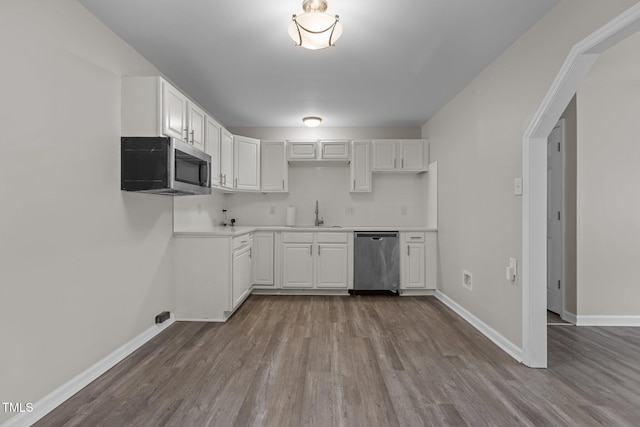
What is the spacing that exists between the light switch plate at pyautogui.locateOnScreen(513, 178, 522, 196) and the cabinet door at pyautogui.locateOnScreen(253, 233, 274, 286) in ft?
9.40

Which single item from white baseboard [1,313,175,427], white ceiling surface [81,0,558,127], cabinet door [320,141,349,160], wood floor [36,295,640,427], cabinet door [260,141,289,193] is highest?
white ceiling surface [81,0,558,127]

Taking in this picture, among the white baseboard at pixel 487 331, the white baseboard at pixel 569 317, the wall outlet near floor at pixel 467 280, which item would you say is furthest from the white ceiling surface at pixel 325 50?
the white baseboard at pixel 569 317

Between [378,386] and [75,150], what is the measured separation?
94.0 inches

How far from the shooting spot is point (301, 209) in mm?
4953

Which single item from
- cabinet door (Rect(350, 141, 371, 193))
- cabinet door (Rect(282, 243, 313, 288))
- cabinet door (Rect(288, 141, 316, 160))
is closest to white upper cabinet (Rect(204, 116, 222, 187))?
cabinet door (Rect(288, 141, 316, 160))

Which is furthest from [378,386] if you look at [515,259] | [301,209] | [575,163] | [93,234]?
[301,209]

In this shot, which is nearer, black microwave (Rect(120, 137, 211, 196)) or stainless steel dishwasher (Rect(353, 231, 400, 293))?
black microwave (Rect(120, 137, 211, 196))

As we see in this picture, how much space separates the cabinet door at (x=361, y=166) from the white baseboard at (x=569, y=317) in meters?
2.62

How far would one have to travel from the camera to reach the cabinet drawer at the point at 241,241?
3.45 meters

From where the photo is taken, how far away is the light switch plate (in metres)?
2.37

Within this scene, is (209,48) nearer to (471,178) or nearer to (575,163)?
(471,178)

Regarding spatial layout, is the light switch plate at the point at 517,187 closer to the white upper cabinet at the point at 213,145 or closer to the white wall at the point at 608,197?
the white wall at the point at 608,197

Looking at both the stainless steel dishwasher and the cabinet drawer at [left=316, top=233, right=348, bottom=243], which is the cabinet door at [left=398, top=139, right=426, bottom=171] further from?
the cabinet drawer at [left=316, top=233, right=348, bottom=243]

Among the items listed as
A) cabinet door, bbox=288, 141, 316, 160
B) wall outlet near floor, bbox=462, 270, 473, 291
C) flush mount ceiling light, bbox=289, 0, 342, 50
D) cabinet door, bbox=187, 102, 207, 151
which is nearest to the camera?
flush mount ceiling light, bbox=289, 0, 342, 50
